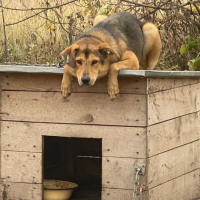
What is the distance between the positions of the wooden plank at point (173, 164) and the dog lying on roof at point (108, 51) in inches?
29.6

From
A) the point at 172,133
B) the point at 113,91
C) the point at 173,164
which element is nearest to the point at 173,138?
the point at 172,133

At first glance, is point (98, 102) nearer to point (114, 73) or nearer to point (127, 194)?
point (114, 73)

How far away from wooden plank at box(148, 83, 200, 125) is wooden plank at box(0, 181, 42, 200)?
1.23 m

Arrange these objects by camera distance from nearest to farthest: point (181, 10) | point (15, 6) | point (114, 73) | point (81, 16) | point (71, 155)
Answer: point (114, 73) → point (71, 155) → point (181, 10) → point (81, 16) → point (15, 6)

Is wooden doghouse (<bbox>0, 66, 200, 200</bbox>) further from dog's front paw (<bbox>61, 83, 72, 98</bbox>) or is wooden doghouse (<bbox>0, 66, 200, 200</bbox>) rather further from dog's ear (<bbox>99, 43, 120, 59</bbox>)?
dog's ear (<bbox>99, 43, 120, 59</bbox>)

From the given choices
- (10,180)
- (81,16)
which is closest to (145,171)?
(10,180)

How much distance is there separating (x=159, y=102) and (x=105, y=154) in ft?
2.16

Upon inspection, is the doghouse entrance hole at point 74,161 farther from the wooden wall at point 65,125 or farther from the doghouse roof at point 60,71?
the doghouse roof at point 60,71

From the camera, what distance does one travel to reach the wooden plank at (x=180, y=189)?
4.91 metres

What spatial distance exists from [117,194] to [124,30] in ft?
5.96

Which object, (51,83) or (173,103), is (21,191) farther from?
(173,103)

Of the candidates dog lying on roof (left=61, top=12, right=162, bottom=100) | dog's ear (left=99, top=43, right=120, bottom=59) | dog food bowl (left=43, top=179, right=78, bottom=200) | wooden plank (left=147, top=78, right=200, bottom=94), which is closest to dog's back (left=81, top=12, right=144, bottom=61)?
dog lying on roof (left=61, top=12, right=162, bottom=100)

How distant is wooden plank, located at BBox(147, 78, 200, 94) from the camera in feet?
15.4

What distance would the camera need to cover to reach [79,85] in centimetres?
487
